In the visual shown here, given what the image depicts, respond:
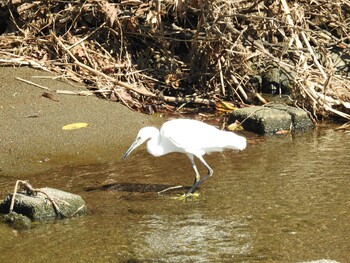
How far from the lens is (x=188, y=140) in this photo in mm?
6508

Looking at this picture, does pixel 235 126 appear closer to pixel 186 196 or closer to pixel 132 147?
pixel 132 147

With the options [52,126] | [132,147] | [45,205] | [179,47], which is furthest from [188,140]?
[179,47]

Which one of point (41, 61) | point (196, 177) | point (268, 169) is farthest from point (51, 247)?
point (41, 61)

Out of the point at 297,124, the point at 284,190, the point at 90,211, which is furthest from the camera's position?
the point at 297,124

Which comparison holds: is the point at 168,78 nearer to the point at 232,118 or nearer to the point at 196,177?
the point at 232,118

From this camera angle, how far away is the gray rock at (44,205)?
561 centimetres

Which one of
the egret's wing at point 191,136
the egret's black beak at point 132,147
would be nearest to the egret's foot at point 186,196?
the egret's wing at point 191,136

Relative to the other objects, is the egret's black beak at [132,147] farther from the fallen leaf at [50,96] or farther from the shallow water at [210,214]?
the fallen leaf at [50,96]

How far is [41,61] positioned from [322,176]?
4.26 m

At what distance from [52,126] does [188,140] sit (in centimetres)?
220

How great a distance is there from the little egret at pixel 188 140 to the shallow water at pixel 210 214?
304 mm

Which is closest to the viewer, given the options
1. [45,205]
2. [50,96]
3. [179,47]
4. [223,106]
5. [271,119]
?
[45,205]

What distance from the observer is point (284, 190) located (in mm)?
6328

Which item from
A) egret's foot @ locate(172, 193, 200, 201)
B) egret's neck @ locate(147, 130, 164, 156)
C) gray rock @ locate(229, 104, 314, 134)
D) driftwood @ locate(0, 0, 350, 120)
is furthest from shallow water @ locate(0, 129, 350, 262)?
driftwood @ locate(0, 0, 350, 120)
